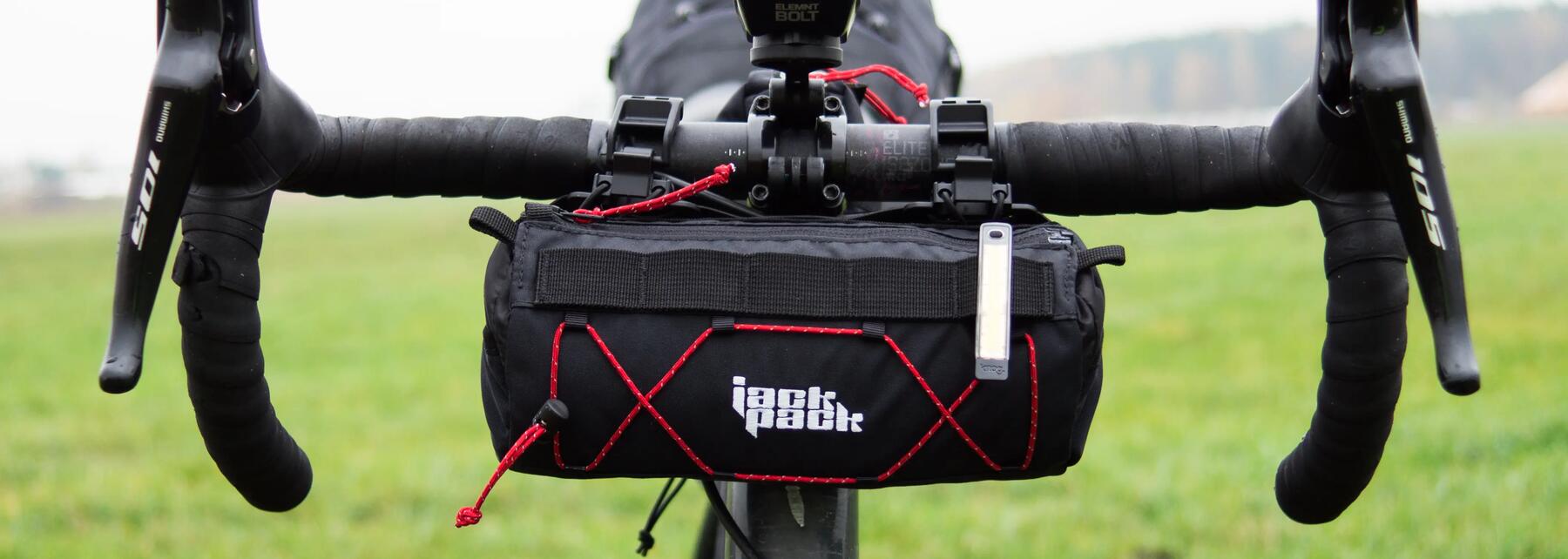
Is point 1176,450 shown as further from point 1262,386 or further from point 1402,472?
point 1262,386

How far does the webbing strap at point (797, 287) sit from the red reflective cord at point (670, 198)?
0.30 feet

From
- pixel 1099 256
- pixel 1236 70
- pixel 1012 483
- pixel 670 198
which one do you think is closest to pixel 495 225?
pixel 670 198

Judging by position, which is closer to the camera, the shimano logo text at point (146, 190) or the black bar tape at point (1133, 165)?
the shimano logo text at point (146, 190)

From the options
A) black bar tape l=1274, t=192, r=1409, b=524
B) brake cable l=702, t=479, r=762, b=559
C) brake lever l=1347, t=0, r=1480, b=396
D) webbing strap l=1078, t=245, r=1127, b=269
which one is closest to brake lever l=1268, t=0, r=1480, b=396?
brake lever l=1347, t=0, r=1480, b=396

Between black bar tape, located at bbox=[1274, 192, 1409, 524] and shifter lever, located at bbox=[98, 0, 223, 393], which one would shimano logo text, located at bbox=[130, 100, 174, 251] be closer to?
shifter lever, located at bbox=[98, 0, 223, 393]

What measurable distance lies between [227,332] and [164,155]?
0.29m

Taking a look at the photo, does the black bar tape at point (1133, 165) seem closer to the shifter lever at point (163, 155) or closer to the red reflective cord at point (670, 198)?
the red reflective cord at point (670, 198)

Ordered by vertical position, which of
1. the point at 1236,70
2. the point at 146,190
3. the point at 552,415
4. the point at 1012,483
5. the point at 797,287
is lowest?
the point at 1236,70

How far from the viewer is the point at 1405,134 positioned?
3.99 feet

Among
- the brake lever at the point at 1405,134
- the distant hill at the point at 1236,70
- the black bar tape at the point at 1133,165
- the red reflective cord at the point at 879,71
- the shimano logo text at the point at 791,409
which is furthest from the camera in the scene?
the distant hill at the point at 1236,70

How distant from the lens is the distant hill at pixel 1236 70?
267ft

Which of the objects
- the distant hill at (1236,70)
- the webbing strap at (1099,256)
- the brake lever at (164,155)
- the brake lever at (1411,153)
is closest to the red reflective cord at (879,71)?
the webbing strap at (1099,256)

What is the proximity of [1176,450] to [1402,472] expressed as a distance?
3.10 ft

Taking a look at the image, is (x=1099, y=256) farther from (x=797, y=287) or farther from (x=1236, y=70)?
(x=1236, y=70)
